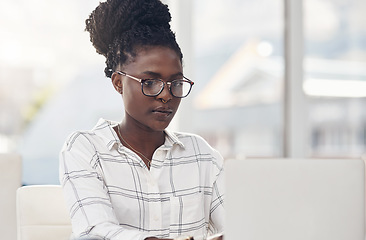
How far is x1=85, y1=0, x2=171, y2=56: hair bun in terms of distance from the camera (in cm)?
163

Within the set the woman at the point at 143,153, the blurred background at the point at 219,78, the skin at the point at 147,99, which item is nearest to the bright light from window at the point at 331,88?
the blurred background at the point at 219,78

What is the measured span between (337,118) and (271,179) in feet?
7.62

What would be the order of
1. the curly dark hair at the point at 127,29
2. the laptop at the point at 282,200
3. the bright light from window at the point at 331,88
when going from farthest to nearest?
1. the bright light from window at the point at 331,88
2. the curly dark hair at the point at 127,29
3. the laptop at the point at 282,200

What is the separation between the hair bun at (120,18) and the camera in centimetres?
163

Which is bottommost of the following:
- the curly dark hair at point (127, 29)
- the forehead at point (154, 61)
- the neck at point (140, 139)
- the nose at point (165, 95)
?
the neck at point (140, 139)

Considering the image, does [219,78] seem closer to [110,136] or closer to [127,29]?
[127,29]

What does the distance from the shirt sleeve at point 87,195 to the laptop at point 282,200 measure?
0.36 metres

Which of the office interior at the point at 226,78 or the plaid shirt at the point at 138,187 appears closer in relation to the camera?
the plaid shirt at the point at 138,187

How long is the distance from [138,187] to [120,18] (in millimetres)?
519

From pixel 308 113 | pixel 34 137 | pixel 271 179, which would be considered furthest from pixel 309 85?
pixel 271 179

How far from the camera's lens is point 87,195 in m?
1.38

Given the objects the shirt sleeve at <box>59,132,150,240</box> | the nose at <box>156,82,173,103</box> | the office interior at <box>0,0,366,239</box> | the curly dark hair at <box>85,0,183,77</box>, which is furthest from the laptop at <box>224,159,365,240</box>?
the office interior at <box>0,0,366,239</box>

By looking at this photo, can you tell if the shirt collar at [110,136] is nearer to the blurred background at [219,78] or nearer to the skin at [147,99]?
the skin at [147,99]

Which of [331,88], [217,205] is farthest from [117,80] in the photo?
[331,88]
